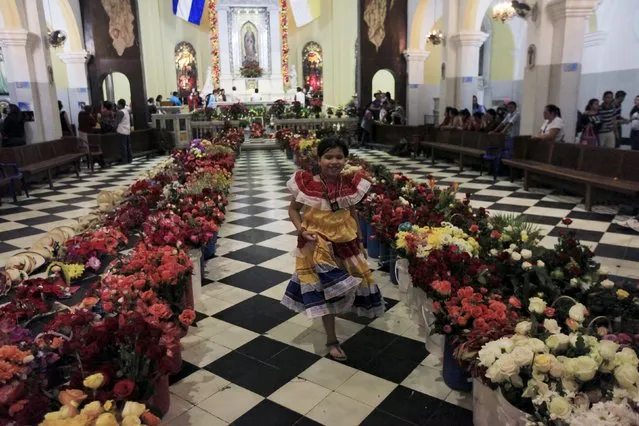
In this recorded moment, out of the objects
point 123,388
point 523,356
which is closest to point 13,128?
point 123,388

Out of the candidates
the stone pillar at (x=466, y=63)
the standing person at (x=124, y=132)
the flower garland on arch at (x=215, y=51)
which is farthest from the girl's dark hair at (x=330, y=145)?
the flower garland on arch at (x=215, y=51)

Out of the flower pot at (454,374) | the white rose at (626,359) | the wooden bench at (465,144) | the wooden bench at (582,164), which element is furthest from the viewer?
the wooden bench at (465,144)

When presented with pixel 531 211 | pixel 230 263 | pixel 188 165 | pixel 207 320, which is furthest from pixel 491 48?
pixel 207 320

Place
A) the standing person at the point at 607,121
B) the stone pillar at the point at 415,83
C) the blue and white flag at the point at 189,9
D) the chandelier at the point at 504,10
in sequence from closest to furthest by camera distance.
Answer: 1. the standing person at the point at 607,121
2. the chandelier at the point at 504,10
3. the stone pillar at the point at 415,83
4. the blue and white flag at the point at 189,9

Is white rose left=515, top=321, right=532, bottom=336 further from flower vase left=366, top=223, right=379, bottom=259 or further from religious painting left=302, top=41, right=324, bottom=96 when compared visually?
religious painting left=302, top=41, right=324, bottom=96

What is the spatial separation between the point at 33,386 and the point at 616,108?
10.2 m

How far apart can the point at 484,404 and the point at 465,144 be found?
9533 millimetres

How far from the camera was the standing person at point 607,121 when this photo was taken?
902cm

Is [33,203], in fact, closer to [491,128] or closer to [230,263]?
[230,263]

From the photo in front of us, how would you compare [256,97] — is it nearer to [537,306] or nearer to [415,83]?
[415,83]

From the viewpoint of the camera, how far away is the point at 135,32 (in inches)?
621

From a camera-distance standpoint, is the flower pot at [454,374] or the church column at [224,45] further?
the church column at [224,45]

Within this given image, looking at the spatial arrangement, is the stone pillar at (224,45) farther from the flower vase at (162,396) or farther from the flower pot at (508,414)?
the flower pot at (508,414)

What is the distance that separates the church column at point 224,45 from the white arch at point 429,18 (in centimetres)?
1107
